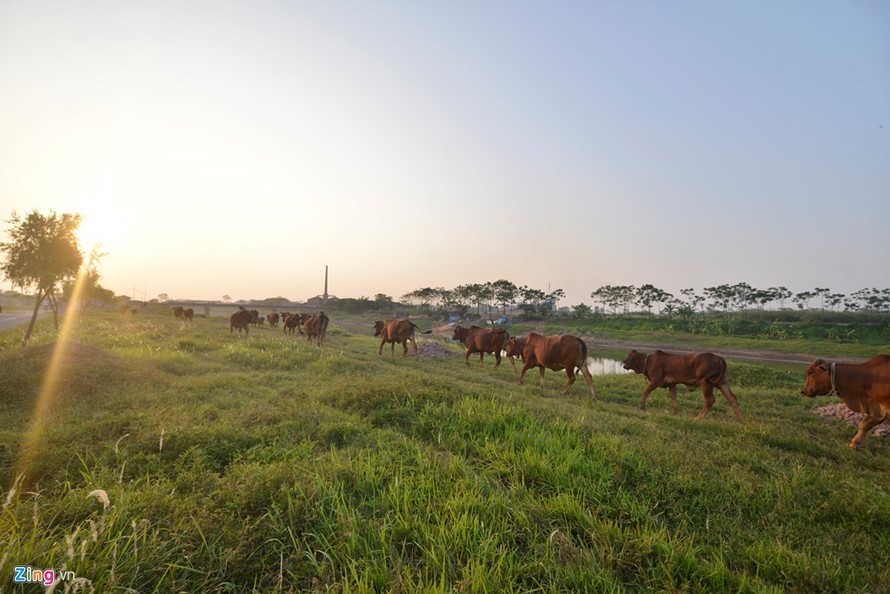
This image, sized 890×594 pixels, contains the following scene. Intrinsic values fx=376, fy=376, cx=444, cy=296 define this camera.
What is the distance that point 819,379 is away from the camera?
26.3ft

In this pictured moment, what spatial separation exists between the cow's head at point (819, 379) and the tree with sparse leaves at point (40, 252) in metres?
27.2

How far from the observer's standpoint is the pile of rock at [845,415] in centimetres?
814

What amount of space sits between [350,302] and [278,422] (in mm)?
85257

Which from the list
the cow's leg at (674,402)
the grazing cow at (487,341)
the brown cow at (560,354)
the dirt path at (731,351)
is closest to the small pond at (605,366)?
the dirt path at (731,351)

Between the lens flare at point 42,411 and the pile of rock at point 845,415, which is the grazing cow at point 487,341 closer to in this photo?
the pile of rock at point 845,415

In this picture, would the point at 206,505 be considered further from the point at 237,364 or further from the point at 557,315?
the point at 557,315

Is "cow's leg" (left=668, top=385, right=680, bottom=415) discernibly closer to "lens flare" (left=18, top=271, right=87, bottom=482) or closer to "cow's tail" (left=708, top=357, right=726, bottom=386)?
"cow's tail" (left=708, top=357, right=726, bottom=386)

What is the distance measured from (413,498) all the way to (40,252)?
23.3m

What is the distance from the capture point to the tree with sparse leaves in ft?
55.8

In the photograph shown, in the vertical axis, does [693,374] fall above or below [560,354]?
below

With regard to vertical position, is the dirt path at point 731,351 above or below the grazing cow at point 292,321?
below

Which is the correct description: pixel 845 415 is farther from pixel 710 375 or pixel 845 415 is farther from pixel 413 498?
pixel 413 498

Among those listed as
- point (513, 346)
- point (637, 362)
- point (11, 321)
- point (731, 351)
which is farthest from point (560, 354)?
point (11, 321)

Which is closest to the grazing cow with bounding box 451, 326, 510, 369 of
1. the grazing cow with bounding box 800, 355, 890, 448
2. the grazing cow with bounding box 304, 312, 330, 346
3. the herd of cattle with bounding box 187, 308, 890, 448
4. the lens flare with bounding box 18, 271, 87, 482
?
the herd of cattle with bounding box 187, 308, 890, 448
